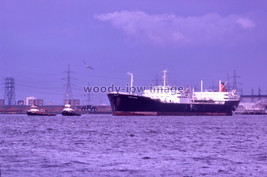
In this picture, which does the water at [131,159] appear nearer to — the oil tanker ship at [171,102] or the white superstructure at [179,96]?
the oil tanker ship at [171,102]

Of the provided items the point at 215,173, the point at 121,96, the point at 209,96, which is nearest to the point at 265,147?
the point at 215,173

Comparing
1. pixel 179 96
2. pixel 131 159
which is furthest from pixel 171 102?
pixel 131 159

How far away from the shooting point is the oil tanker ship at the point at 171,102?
11569 centimetres

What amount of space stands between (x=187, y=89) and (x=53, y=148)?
104036mm

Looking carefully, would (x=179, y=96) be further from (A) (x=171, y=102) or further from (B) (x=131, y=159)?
(B) (x=131, y=159)

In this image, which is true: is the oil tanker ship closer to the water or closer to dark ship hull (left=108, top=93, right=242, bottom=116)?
dark ship hull (left=108, top=93, right=242, bottom=116)

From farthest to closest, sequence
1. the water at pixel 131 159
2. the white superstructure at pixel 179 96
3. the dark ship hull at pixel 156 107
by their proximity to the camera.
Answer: the white superstructure at pixel 179 96
the dark ship hull at pixel 156 107
the water at pixel 131 159

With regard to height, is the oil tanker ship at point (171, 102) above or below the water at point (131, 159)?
above

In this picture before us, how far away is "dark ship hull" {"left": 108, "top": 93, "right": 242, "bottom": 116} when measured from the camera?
4528 inches

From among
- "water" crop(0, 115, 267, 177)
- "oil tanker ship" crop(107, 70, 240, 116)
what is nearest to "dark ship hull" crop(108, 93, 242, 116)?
"oil tanker ship" crop(107, 70, 240, 116)

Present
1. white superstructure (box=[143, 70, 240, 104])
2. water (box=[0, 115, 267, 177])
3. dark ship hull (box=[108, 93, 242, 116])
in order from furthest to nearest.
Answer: white superstructure (box=[143, 70, 240, 104]), dark ship hull (box=[108, 93, 242, 116]), water (box=[0, 115, 267, 177])

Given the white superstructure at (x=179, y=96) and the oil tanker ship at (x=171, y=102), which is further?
the white superstructure at (x=179, y=96)

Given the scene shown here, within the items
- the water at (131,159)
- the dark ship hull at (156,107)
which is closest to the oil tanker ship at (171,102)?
the dark ship hull at (156,107)

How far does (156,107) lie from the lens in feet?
398
